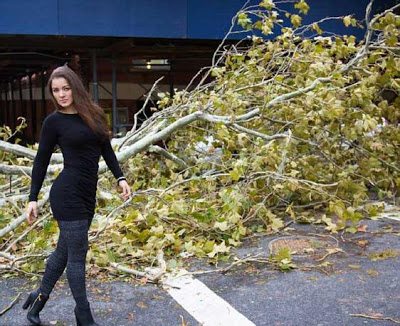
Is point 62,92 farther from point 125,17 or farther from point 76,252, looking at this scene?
point 125,17

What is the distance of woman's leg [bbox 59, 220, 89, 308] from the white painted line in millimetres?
821

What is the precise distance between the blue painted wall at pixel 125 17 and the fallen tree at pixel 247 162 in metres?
3.31

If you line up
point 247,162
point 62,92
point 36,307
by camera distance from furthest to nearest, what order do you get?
point 247,162 → point 36,307 → point 62,92

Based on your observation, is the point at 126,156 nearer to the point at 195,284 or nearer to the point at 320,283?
the point at 195,284

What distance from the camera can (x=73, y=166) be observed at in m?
3.13

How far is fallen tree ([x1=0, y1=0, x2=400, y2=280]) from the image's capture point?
4859mm

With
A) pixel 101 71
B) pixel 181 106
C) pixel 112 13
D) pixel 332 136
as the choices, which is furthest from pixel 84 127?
pixel 101 71

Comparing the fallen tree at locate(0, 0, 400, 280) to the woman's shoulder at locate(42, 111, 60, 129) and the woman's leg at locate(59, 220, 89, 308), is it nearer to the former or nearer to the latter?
the woman's leg at locate(59, 220, 89, 308)

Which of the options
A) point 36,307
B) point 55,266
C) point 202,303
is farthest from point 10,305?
point 202,303

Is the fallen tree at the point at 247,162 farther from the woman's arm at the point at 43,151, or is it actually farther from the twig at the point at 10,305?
the woman's arm at the point at 43,151

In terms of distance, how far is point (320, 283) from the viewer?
13.1 ft

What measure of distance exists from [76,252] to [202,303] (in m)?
1.08

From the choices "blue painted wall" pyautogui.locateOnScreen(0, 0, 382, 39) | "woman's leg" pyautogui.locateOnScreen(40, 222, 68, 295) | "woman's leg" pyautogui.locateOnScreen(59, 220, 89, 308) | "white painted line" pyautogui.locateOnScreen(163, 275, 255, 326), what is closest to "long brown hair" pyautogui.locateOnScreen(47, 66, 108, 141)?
"woman's leg" pyautogui.locateOnScreen(59, 220, 89, 308)

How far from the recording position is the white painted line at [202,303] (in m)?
3.43
